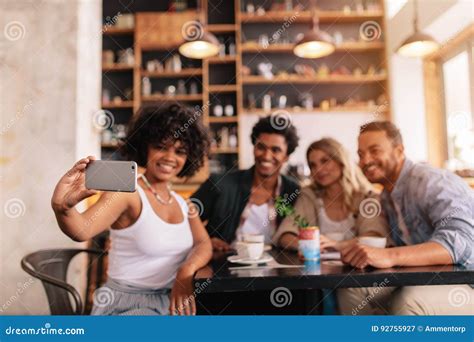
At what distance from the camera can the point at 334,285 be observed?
0.97 metres

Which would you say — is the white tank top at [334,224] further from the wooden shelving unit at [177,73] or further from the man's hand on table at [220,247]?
the wooden shelving unit at [177,73]

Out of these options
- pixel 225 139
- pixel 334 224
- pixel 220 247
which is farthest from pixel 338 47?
Result: pixel 220 247

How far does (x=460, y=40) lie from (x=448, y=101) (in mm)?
745

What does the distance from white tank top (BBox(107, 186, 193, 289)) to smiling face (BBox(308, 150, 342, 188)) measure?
0.74 meters

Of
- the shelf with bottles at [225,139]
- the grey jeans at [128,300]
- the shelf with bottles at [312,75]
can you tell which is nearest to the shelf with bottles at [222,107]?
the shelf with bottles at [225,139]

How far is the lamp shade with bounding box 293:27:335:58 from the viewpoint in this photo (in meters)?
2.80

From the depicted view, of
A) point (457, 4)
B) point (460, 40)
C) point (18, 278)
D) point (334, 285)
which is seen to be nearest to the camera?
point (334, 285)

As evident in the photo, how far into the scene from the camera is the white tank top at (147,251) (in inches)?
49.4

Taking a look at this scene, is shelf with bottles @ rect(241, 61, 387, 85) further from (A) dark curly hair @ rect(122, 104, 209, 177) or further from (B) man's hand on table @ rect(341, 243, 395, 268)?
(B) man's hand on table @ rect(341, 243, 395, 268)

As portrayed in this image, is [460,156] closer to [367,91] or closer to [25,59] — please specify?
[367,91]

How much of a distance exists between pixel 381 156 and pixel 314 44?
155 cm

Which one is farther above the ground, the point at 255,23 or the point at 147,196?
the point at 255,23

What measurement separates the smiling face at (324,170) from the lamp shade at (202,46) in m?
1.16

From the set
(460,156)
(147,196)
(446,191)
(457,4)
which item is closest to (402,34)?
(457,4)
